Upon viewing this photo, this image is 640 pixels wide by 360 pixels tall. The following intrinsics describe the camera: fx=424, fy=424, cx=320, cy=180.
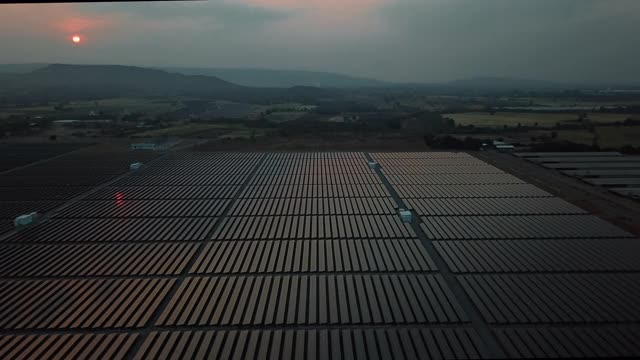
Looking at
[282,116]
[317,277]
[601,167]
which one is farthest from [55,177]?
[282,116]

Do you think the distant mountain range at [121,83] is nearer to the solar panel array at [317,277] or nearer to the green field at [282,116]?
the green field at [282,116]

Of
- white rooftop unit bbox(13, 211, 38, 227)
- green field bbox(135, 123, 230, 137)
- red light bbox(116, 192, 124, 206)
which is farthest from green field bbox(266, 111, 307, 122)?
white rooftop unit bbox(13, 211, 38, 227)

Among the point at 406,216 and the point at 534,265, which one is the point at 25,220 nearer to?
the point at 406,216

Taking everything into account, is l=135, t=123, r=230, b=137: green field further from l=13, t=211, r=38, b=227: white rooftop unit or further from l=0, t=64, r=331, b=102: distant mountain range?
l=0, t=64, r=331, b=102: distant mountain range

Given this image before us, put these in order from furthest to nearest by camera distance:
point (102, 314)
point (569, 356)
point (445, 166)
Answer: point (445, 166)
point (102, 314)
point (569, 356)

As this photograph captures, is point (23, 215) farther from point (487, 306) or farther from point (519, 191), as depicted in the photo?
point (519, 191)

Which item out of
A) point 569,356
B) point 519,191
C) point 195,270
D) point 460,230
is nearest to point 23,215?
point 195,270
